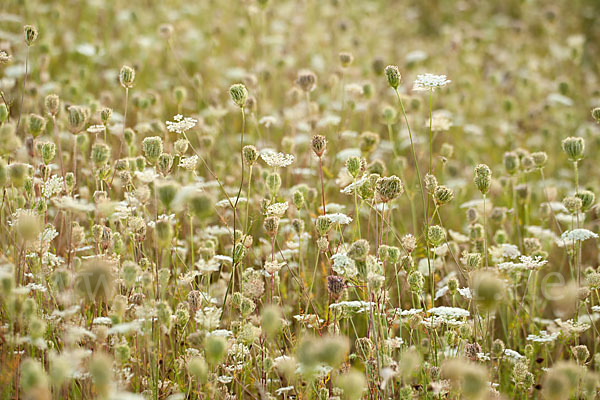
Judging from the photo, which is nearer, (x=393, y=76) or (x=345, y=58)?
(x=393, y=76)

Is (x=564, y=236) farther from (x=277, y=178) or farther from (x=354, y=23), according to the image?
(x=354, y=23)

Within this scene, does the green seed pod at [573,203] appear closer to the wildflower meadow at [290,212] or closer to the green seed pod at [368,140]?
the wildflower meadow at [290,212]

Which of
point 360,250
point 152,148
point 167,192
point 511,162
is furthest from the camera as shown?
point 511,162

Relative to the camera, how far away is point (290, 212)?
9.24 feet

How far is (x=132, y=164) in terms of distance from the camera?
243cm

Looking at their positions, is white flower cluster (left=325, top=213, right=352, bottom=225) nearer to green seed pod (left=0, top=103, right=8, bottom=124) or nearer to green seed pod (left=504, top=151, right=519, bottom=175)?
green seed pod (left=504, top=151, right=519, bottom=175)

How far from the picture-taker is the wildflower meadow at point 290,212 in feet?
5.87

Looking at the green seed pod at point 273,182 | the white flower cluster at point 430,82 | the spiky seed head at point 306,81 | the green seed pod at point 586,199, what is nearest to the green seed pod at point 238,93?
the green seed pod at point 273,182

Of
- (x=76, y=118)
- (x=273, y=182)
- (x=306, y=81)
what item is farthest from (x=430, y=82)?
(x=76, y=118)

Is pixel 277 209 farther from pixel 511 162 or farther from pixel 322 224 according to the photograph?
pixel 511 162

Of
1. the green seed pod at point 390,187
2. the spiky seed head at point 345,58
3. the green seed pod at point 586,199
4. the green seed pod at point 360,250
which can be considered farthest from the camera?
the spiky seed head at point 345,58

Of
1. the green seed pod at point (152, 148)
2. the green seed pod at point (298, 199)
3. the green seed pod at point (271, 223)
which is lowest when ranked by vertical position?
the green seed pod at point (271, 223)

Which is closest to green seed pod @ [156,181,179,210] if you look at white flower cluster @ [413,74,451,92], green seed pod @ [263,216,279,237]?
green seed pod @ [263,216,279,237]

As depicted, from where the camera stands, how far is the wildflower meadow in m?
1.79
